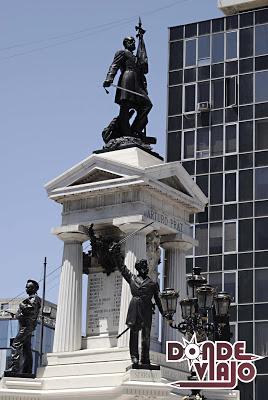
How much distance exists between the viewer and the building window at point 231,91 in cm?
6184

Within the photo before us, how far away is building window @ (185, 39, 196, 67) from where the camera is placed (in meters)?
64.1

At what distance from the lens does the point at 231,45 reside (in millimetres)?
62719

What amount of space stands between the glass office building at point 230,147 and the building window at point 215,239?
5 centimetres

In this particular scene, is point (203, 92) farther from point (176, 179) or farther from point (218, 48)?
point (176, 179)

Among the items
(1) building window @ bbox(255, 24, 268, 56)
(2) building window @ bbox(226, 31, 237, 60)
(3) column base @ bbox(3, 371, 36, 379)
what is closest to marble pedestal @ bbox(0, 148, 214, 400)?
(3) column base @ bbox(3, 371, 36, 379)

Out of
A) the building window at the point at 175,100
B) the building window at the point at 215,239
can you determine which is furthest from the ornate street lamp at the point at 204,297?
the building window at the point at 175,100

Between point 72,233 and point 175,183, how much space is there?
2.99 meters

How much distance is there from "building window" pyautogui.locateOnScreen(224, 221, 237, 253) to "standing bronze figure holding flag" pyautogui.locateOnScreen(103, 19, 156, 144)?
95.6 ft

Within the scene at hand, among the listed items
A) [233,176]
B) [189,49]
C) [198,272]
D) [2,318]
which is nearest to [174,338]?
[198,272]

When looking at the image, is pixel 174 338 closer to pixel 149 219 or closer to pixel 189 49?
pixel 149 219

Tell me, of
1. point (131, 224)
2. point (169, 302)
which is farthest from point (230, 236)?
point (169, 302)

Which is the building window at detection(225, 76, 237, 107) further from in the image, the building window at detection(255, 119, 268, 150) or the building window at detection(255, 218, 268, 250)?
the building window at detection(255, 218, 268, 250)

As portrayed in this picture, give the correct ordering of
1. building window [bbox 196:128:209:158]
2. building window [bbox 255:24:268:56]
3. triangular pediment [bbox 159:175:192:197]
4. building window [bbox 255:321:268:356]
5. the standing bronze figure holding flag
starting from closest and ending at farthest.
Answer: triangular pediment [bbox 159:175:192:197], the standing bronze figure holding flag, building window [bbox 255:321:268:356], building window [bbox 255:24:268:56], building window [bbox 196:128:209:158]

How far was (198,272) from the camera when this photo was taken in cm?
2722
